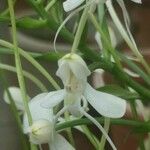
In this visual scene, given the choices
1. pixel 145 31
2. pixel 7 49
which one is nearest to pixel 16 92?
pixel 7 49

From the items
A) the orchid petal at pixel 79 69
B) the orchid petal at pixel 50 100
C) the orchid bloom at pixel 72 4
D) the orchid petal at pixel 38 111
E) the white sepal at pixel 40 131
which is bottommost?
the white sepal at pixel 40 131

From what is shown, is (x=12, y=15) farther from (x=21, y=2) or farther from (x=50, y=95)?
(x=21, y=2)

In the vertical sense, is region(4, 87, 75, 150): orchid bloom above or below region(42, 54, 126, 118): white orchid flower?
below

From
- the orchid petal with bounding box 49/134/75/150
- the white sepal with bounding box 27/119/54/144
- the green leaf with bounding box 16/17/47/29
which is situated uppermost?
the green leaf with bounding box 16/17/47/29

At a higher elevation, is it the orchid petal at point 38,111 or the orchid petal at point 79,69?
the orchid petal at point 79,69
